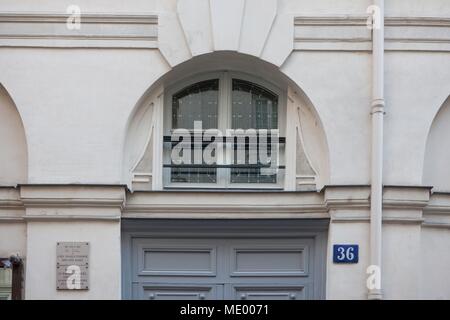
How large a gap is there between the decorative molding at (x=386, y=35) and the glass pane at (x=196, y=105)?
1.07 metres

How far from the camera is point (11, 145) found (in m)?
11.3

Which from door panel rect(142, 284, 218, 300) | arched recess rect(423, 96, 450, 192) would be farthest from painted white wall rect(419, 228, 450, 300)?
door panel rect(142, 284, 218, 300)

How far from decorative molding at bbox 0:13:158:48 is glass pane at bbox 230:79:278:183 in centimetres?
110

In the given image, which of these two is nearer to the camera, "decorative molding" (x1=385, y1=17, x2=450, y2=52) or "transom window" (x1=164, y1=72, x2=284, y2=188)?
"decorative molding" (x1=385, y1=17, x2=450, y2=52)

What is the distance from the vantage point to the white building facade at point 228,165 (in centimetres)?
1092

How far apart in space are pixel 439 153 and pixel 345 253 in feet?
4.86

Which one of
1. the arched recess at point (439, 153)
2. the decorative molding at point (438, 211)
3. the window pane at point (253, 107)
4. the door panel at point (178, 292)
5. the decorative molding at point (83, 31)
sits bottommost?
the door panel at point (178, 292)

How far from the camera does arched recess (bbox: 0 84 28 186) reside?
1120 cm

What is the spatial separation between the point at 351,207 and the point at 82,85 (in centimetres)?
298

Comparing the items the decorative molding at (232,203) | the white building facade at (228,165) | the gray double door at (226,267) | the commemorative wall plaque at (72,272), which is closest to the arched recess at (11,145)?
the white building facade at (228,165)

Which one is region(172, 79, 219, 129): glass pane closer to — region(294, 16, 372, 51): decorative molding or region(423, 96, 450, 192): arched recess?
region(294, 16, 372, 51): decorative molding

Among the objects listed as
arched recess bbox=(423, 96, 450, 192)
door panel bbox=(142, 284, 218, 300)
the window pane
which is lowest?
door panel bbox=(142, 284, 218, 300)

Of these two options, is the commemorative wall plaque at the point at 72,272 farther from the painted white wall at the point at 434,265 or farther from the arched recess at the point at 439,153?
the arched recess at the point at 439,153
